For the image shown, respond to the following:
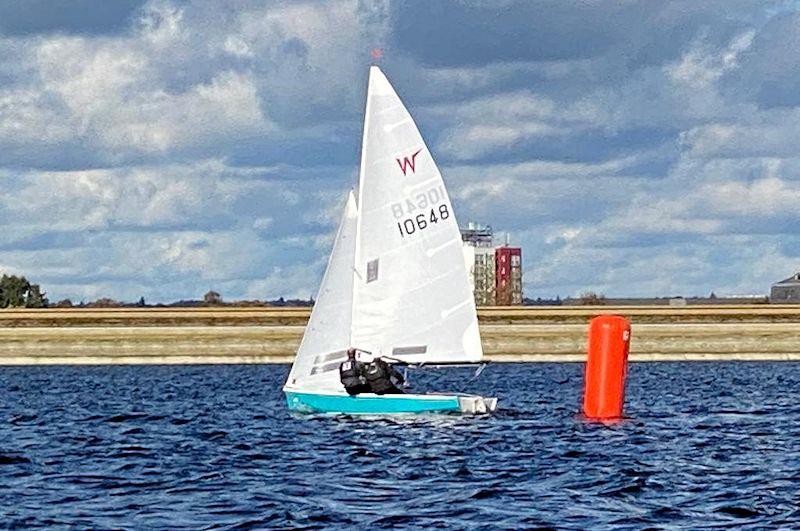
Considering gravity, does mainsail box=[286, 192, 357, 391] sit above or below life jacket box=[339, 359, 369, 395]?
above

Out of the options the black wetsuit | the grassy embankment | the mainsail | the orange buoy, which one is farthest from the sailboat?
the grassy embankment

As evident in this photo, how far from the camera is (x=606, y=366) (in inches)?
1690

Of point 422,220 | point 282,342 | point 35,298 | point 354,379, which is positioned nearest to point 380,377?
point 354,379

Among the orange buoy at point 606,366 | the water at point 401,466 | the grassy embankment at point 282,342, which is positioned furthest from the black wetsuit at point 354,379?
the grassy embankment at point 282,342

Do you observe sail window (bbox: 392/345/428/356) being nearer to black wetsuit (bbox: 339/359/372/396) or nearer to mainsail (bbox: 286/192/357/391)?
black wetsuit (bbox: 339/359/372/396)

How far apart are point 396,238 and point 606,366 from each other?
6.42 meters

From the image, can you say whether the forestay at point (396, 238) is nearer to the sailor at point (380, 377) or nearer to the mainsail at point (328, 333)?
the sailor at point (380, 377)

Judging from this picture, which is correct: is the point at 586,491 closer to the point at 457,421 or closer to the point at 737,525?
the point at 737,525

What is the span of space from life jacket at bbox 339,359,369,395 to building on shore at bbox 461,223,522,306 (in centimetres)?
10712

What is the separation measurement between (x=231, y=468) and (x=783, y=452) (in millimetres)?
11428

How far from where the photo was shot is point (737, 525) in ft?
82.3

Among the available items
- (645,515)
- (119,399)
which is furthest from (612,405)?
(119,399)

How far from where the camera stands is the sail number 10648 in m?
45.2

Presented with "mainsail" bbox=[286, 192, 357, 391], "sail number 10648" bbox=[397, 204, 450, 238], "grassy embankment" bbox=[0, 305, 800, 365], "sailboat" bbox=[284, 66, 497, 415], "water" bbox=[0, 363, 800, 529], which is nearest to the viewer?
"water" bbox=[0, 363, 800, 529]
